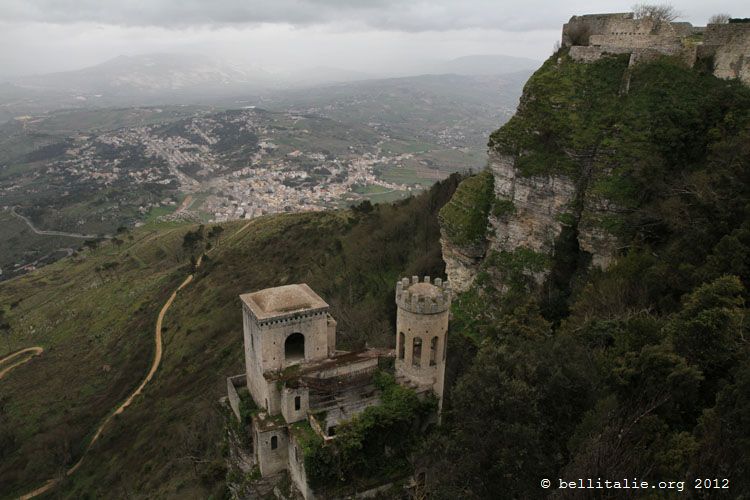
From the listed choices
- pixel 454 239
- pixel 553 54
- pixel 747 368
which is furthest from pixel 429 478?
pixel 553 54

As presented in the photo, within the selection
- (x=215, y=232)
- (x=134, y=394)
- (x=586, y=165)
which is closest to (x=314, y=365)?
(x=586, y=165)

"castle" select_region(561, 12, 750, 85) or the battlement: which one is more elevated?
"castle" select_region(561, 12, 750, 85)

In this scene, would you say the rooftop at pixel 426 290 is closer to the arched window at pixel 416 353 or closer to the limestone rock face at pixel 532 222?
the arched window at pixel 416 353

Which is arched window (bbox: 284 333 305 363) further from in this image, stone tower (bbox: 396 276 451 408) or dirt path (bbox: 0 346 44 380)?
dirt path (bbox: 0 346 44 380)

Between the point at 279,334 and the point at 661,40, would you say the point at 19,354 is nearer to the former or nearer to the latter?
the point at 279,334

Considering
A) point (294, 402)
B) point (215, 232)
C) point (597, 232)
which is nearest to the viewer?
point (294, 402)

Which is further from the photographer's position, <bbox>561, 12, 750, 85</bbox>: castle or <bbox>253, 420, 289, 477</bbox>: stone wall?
<bbox>561, 12, 750, 85</bbox>: castle

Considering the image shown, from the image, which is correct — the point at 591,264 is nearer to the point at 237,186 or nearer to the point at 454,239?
the point at 454,239

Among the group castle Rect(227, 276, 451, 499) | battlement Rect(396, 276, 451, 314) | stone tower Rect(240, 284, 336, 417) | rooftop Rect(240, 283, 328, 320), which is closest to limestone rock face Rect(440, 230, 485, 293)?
castle Rect(227, 276, 451, 499)
